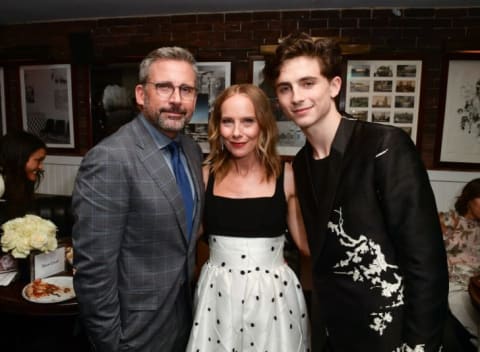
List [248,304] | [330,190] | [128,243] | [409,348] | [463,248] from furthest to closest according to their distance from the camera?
[463,248] → [248,304] → [128,243] → [330,190] → [409,348]

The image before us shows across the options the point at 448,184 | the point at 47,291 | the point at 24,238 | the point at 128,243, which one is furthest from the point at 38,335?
the point at 448,184

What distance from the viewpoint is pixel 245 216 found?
1586 mm

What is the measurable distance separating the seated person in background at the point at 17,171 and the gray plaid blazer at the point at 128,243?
1.81m

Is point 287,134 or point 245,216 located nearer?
point 245,216

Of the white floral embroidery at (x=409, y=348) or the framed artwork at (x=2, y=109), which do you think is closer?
the white floral embroidery at (x=409, y=348)

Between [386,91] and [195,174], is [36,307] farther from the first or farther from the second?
[386,91]

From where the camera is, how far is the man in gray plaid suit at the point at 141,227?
1.26m

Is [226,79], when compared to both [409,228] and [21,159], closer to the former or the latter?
[21,159]

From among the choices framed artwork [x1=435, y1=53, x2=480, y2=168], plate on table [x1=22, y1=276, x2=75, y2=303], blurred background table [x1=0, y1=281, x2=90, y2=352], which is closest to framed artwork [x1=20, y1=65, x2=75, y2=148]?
blurred background table [x1=0, y1=281, x2=90, y2=352]

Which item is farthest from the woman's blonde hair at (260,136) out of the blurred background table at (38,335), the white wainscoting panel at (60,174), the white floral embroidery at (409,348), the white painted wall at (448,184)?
the white wainscoting panel at (60,174)

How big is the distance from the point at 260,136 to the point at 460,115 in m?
2.79

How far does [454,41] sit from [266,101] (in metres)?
2.74

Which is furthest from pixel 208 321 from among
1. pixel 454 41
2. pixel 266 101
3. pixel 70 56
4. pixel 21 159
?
pixel 70 56

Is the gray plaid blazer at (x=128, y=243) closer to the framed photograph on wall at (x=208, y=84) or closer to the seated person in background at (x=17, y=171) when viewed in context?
the seated person in background at (x=17, y=171)
